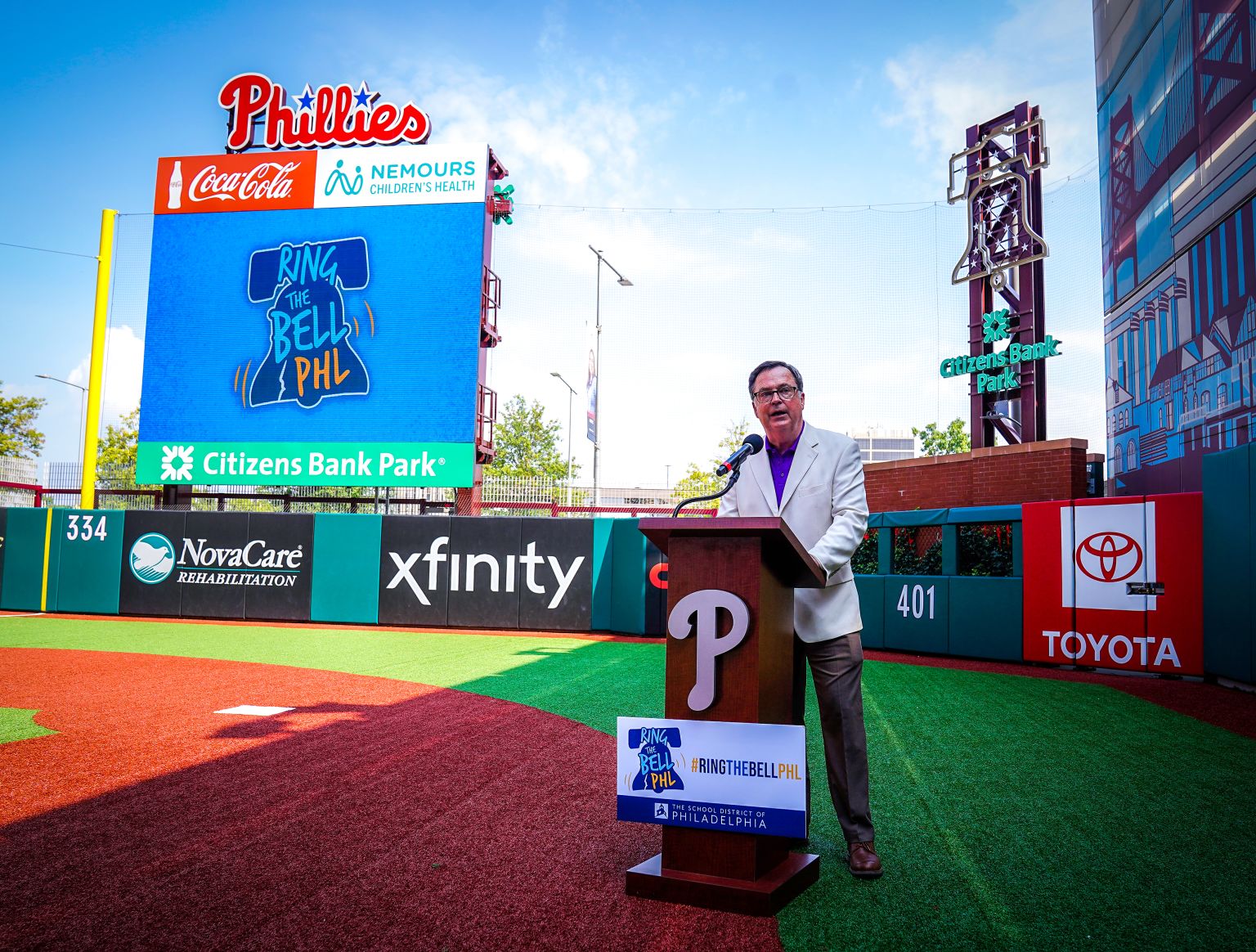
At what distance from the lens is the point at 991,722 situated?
625 centimetres

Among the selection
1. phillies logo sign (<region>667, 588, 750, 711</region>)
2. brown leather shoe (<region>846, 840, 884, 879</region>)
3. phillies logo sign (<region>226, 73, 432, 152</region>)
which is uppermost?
phillies logo sign (<region>226, 73, 432, 152</region>)

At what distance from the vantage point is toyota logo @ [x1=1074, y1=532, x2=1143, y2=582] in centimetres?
889

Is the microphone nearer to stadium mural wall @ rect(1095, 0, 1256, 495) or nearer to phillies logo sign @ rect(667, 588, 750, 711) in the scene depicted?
phillies logo sign @ rect(667, 588, 750, 711)

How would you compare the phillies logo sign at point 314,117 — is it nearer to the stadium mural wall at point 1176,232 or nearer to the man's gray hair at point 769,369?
the stadium mural wall at point 1176,232

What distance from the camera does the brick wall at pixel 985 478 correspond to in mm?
13102

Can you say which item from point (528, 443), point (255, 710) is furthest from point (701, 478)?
point (255, 710)

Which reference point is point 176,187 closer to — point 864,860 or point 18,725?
point 18,725

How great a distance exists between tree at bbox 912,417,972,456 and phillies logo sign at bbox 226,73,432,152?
36849 millimetres

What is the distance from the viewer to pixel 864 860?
3049mm

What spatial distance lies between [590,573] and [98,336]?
11.9m

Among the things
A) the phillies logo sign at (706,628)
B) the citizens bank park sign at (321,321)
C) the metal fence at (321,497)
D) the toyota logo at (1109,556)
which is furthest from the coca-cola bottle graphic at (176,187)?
the phillies logo sign at (706,628)

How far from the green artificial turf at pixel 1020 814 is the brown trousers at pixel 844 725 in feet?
0.75

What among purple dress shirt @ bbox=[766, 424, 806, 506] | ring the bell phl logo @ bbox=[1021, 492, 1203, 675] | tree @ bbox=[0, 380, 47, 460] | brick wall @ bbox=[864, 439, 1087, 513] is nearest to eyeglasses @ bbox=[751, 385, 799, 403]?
purple dress shirt @ bbox=[766, 424, 806, 506]

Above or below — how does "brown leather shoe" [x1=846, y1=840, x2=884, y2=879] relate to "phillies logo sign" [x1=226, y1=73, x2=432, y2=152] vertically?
below
